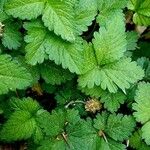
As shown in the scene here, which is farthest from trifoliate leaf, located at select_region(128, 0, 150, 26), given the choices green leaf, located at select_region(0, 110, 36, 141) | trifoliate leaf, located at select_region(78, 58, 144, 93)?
green leaf, located at select_region(0, 110, 36, 141)

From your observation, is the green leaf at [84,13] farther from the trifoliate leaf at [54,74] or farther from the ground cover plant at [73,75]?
the trifoliate leaf at [54,74]

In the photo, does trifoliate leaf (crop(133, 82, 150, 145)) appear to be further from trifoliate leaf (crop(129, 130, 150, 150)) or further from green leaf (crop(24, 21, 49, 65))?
green leaf (crop(24, 21, 49, 65))

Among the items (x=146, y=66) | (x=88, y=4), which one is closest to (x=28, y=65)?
(x=88, y=4)

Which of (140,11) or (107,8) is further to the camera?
(140,11)

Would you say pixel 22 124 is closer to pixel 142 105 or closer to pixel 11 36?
pixel 11 36

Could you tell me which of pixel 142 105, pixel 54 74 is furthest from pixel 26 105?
pixel 142 105

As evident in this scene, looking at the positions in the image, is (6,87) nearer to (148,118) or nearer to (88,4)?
(88,4)

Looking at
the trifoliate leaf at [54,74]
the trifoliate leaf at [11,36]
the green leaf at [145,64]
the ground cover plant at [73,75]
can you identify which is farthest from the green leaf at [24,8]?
the green leaf at [145,64]
